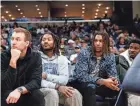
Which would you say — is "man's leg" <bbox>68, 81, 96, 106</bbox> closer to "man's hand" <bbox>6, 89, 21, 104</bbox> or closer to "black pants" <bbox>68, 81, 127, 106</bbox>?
"black pants" <bbox>68, 81, 127, 106</bbox>

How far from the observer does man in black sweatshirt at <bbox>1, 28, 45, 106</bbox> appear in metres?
2.99

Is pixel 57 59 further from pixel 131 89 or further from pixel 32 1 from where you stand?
pixel 32 1

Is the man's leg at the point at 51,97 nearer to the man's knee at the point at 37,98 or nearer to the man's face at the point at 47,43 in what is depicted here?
the man's knee at the point at 37,98

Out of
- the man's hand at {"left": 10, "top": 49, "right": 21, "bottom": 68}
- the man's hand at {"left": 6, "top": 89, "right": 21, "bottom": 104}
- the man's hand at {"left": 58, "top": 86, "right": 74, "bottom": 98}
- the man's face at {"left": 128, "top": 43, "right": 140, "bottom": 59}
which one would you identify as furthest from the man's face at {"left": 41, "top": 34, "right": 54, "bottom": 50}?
the man's face at {"left": 128, "top": 43, "right": 140, "bottom": 59}

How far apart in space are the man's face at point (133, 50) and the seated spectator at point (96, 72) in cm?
80

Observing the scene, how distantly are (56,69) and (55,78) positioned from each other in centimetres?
17

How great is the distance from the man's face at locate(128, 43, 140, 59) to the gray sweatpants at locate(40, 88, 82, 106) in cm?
147

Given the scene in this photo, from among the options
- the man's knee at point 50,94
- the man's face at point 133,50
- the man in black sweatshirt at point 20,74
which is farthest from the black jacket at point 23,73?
the man's face at point 133,50

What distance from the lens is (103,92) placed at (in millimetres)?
3822

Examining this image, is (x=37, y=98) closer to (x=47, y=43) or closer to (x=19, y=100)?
(x=19, y=100)

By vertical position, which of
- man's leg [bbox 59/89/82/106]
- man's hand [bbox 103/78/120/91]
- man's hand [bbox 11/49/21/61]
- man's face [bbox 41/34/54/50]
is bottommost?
man's leg [bbox 59/89/82/106]

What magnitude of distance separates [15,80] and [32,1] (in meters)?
21.3

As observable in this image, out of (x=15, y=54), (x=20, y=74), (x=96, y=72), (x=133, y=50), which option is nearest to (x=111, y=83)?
(x=96, y=72)

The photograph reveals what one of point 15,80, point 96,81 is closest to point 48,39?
point 96,81
